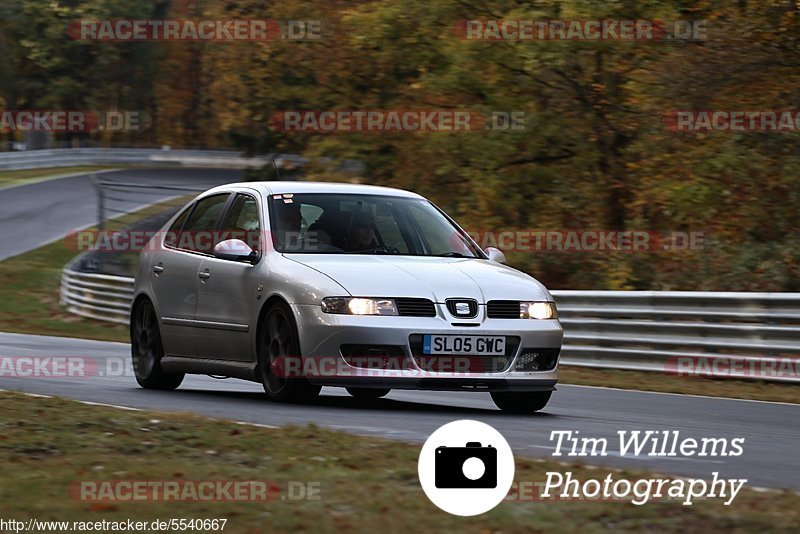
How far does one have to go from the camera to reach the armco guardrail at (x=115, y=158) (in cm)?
5702

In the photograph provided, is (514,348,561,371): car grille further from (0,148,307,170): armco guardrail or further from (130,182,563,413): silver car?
(0,148,307,170): armco guardrail

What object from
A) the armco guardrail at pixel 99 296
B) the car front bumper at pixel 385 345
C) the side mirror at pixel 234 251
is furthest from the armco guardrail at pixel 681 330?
the armco guardrail at pixel 99 296

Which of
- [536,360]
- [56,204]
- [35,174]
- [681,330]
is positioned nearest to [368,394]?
[536,360]

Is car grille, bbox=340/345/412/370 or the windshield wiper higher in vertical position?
the windshield wiper

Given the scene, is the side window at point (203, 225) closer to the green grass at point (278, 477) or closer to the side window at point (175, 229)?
the side window at point (175, 229)

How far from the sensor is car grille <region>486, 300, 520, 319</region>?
33.8ft

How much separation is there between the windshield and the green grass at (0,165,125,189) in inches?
1585

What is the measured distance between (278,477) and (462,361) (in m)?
3.66

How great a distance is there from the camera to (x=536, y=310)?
1059 centimetres

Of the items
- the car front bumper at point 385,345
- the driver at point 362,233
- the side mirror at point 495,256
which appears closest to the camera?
Answer: the car front bumper at point 385,345

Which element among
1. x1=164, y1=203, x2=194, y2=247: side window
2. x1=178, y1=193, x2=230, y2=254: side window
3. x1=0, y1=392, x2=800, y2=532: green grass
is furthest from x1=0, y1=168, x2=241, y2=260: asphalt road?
x1=0, y1=392, x2=800, y2=532: green grass

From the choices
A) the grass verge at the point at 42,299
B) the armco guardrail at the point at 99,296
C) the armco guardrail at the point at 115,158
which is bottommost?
the grass verge at the point at 42,299

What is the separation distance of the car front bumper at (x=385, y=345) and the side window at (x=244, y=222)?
1.19 m

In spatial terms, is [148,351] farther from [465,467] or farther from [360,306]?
[465,467]
